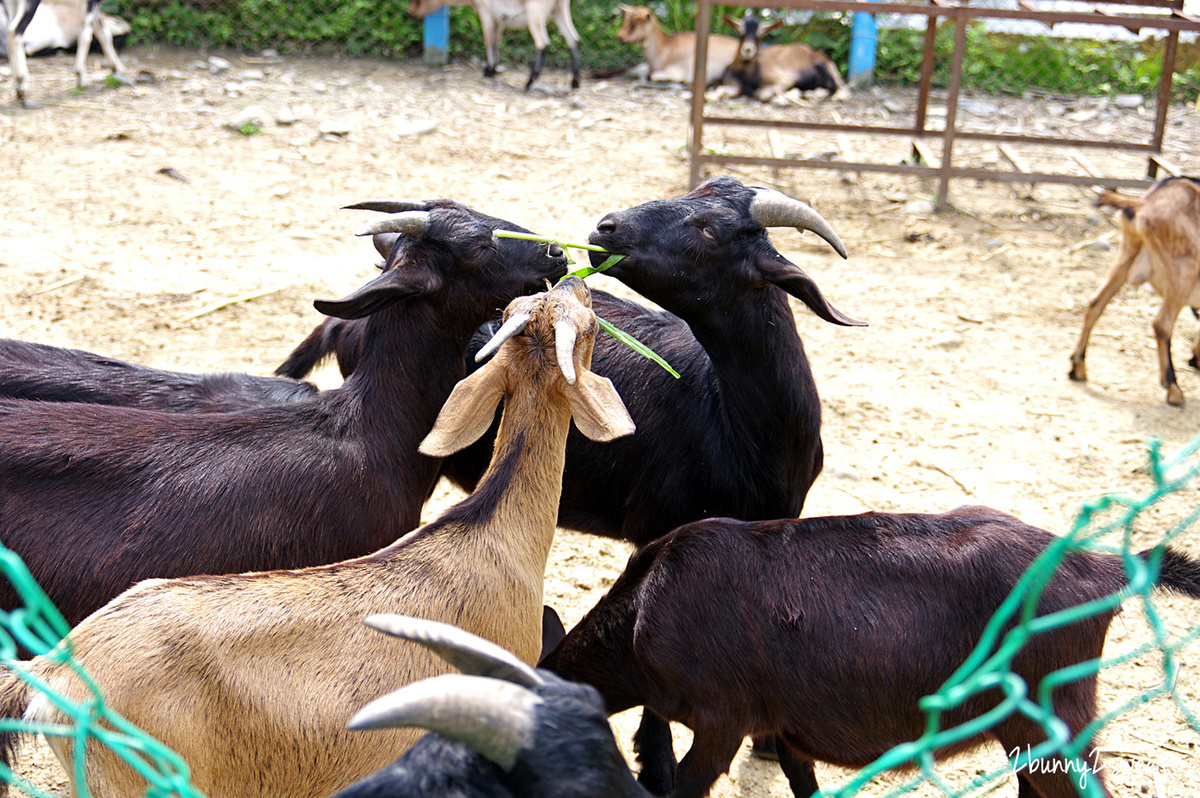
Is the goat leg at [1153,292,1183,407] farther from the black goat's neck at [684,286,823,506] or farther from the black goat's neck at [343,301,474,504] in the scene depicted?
the black goat's neck at [343,301,474,504]

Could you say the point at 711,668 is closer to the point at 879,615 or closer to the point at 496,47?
the point at 879,615

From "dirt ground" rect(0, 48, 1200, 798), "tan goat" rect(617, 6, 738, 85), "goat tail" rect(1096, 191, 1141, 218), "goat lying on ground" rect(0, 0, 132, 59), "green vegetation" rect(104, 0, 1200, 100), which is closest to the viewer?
"dirt ground" rect(0, 48, 1200, 798)

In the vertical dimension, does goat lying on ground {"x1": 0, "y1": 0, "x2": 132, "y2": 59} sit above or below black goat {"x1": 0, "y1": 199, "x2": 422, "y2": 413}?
above

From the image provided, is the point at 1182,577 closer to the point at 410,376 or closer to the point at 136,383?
the point at 410,376

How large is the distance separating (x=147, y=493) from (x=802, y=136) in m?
9.14

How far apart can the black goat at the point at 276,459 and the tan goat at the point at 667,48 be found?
10125 mm

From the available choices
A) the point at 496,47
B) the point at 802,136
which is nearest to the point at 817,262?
the point at 802,136

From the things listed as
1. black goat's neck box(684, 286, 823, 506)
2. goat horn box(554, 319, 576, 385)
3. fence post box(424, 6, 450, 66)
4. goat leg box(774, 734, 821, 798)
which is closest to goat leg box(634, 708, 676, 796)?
goat leg box(774, 734, 821, 798)

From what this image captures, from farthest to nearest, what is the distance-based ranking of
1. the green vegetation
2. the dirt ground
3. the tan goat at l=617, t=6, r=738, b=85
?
the tan goat at l=617, t=6, r=738, b=85 → the green vegetation → the dirt ground

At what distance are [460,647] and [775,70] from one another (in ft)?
39.8

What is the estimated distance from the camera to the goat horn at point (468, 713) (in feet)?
4.56

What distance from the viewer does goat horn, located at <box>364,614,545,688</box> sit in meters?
1.48

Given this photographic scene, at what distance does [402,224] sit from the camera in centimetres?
331

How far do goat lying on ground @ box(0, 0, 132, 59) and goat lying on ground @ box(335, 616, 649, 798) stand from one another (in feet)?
40.3
